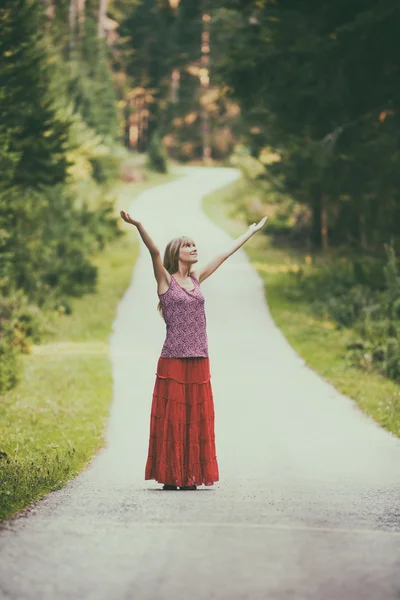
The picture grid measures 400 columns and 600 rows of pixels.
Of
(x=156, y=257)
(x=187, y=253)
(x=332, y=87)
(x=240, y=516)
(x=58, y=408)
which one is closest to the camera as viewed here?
(x=240, y=516)

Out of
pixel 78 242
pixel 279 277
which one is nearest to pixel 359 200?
pixel 279 277

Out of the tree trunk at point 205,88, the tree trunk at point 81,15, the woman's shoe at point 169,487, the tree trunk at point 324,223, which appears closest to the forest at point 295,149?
the tree trunk at point 324,223

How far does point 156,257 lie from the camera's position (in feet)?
22.5

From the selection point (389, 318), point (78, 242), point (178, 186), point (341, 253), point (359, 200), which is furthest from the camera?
point (178, 186)

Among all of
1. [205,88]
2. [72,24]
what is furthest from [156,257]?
[205,88]

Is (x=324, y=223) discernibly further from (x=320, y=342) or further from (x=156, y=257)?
(x=156, y=257)

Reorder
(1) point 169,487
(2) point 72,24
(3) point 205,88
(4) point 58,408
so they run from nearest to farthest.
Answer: (1) point 169,487 → (4) point 58,408 → (2) point 72,24 → (3) point 205,88

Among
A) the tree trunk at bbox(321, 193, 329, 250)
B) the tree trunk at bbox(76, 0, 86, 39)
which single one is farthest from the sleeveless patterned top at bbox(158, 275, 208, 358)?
the tree trunk at bbox(76, 0, 86, 39)

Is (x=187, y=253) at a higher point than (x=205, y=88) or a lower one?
lower

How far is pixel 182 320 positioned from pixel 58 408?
5807 mm

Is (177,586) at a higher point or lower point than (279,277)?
lower

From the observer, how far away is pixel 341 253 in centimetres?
2852

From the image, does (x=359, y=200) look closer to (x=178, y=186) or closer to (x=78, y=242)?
(x=78, y=242)

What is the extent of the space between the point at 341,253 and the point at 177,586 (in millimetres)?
24935
